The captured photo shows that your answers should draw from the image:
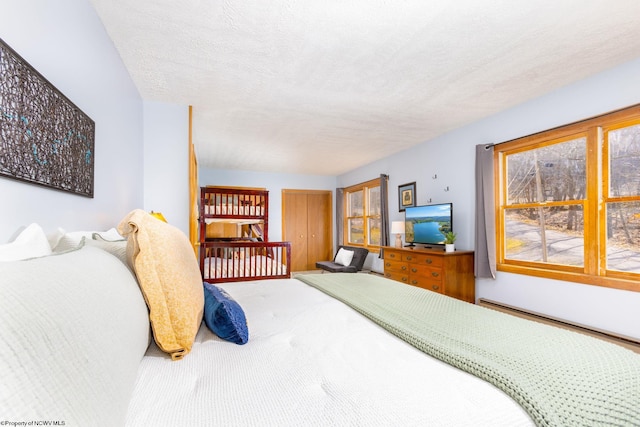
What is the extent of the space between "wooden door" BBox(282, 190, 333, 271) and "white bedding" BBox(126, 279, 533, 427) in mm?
6182

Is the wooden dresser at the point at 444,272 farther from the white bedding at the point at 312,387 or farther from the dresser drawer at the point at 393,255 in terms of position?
the white bedding at the point at 312,387

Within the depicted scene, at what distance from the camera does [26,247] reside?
0.91 meters

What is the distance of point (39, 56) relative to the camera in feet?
4.01

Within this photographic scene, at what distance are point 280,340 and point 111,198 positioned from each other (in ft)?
5.77

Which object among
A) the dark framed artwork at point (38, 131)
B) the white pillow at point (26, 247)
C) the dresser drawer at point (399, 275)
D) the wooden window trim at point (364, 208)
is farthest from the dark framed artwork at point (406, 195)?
the white pillow at point (26, 247)

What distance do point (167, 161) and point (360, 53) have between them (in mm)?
2258

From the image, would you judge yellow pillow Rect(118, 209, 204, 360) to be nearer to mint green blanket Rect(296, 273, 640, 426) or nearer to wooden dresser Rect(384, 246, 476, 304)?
mint green blanket Rect(296, 273, 640, 426)

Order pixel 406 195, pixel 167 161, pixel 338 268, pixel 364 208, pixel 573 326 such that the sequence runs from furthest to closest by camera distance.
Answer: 1. pixel 364 208
2. pixel 338 268
3. pixel 406 195
4. pixel 167 161
5. pixel 573 326

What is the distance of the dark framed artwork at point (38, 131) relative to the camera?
1.02 metres

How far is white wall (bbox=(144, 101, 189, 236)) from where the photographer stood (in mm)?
3062

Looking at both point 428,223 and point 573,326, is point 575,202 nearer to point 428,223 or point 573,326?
point 573,326

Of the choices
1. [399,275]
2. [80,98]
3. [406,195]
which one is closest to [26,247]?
[80,98]

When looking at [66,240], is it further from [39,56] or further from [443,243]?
[443,243]

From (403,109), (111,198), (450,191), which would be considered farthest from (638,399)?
(450,191)
